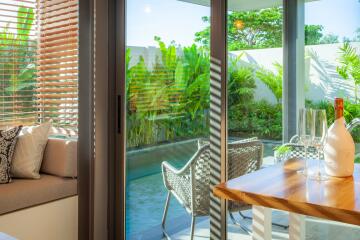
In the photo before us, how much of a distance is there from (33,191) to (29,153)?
36 centimetres

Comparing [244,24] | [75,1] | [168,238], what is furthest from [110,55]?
[168,238]

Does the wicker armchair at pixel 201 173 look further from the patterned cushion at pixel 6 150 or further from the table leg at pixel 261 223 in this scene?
the patterned cushion at pixel 6 150

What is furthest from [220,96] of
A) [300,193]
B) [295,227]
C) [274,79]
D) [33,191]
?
[33,191]

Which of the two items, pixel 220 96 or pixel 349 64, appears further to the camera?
pixel 220 96

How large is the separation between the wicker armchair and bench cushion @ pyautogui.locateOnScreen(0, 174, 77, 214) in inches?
31.5

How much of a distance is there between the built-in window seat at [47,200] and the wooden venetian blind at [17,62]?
19.5 inches

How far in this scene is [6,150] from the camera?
2863 millimetres

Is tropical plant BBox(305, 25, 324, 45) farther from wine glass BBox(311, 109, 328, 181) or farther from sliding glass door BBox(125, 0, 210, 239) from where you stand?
sliding glass door BBox(125, 0, 210, 239)

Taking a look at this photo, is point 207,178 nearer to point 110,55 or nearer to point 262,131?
point 262,131

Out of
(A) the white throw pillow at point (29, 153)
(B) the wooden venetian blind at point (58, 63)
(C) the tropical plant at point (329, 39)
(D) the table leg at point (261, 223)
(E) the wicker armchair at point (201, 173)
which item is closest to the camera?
(D) the table leg at point (261, 223)

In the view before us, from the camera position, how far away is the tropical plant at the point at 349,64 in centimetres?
175

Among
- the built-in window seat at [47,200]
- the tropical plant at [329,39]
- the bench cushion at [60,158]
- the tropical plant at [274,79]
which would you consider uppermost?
the tropical plant at [329,39]

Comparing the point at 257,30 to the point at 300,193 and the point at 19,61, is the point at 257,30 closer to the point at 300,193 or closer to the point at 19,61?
the point at 300,193

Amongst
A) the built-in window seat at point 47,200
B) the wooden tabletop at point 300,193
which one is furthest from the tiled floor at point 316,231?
the built-in window seat at point 47,200
